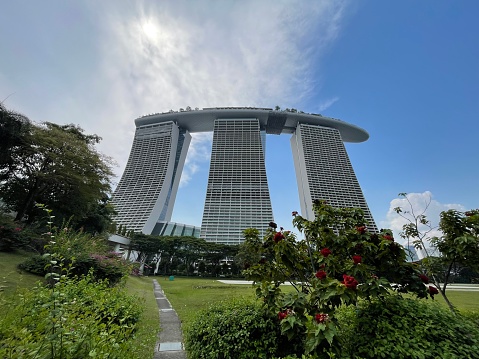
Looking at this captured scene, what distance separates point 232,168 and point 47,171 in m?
45.7

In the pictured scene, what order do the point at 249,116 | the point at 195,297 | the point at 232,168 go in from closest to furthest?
the point at 195,297 < the point at 232,168 < the point at 249,116

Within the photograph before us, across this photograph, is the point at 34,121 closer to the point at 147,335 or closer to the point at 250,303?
the point at 147,335

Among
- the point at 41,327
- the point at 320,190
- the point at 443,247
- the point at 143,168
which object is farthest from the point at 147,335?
the point at 143,168

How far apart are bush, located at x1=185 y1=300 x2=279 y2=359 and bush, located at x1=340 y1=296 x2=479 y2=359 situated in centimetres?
96

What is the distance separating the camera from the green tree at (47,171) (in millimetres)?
14117

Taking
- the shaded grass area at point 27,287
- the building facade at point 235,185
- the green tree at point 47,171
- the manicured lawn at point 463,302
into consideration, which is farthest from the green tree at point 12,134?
the building facade at point 235,185

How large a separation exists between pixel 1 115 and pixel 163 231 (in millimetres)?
49137

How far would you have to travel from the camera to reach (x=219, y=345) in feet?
9.62

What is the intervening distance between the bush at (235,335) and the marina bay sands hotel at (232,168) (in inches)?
1625

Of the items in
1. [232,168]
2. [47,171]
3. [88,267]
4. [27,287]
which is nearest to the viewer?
[27,287]

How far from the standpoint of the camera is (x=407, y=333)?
2.26m

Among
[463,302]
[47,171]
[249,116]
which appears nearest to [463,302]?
[463,302]

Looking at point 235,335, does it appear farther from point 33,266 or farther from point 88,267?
point 33,266

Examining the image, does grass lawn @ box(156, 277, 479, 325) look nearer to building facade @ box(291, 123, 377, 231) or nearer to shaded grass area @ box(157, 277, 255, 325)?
shaded grass area @ box(157, 277, 255, 325)
